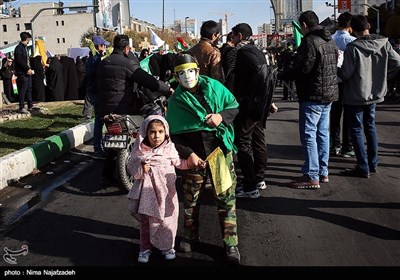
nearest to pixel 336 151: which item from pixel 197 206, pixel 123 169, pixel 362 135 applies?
pixel 362 135

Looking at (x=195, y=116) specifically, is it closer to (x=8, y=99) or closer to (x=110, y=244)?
(x=110, y=244)

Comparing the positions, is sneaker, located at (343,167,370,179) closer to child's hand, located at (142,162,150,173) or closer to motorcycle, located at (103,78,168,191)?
motorcycle, located at (103,78,168,191)

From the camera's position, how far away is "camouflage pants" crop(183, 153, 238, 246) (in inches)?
151

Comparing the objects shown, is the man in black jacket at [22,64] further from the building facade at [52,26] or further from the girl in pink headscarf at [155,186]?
the building facade at [52,26]

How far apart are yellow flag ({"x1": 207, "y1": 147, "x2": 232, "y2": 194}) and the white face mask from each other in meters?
0.58

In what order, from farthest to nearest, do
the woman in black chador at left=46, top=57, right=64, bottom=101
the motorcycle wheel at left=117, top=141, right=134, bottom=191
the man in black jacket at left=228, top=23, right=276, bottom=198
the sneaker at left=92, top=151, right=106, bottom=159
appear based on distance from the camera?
1. the woman in black chador at left=46, top=57, right=64, bottom=101
2. the sneaker at left=92, top=151, right=106, bottom=159
3. the motorcycle wheel at left=117, top=141, right=134, bottom=191
4. the man in black jacket at left=228, top=23, right=276, bottom=198

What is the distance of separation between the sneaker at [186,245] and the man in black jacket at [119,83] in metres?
2.41

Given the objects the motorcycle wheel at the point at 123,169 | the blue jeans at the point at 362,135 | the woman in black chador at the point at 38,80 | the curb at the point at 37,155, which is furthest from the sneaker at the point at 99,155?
the woman in black chador at the point at 38,80

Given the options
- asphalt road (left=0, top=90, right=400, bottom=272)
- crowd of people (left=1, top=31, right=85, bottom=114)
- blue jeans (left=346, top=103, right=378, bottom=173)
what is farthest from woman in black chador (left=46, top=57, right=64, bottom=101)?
blue jeans (left=346, top=103, right=378, bottom=173)

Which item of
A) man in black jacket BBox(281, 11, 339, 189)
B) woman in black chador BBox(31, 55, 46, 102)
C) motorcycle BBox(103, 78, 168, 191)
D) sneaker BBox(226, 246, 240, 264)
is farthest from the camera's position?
woman in black chador BBox(31, 55, 46, 102)

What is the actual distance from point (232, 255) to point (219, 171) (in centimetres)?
69

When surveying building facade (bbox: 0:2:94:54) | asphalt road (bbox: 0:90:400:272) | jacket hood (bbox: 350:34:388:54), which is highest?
building facade (bbox: 0:2:94:54)

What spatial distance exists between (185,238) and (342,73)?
3448mm

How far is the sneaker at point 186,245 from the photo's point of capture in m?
4.00
